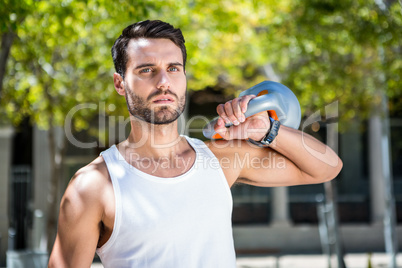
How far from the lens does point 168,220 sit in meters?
1.77

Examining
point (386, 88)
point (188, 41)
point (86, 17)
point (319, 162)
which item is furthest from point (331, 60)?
point (319, 162)

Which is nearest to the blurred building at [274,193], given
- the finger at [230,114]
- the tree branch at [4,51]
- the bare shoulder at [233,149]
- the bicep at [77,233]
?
the tree branch at [4,51]

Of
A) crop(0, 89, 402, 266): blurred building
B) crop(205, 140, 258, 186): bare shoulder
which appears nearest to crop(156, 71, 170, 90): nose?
crop(205, 140, 258, 186): bare shoulder

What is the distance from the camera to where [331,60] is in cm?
777

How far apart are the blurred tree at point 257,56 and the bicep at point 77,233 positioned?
A: 4.67m

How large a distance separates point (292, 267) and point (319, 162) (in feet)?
27.3

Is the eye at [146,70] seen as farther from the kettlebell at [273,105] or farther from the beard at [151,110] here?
the kettlebell at [273,105]

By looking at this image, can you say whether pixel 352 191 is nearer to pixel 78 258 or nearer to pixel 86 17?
pixel 86 17

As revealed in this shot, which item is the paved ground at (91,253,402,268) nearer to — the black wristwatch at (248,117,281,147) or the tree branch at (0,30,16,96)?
the tree branch at (0,30,16,96)

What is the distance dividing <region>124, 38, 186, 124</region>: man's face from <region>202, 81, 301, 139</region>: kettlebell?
0.19 meters

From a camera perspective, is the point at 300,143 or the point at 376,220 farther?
the point at 376,220

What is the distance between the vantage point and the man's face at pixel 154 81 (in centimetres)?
189

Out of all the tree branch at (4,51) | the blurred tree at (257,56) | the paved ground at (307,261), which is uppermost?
the blurred tree at (257,56)

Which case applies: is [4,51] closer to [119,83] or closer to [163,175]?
[119,83]
